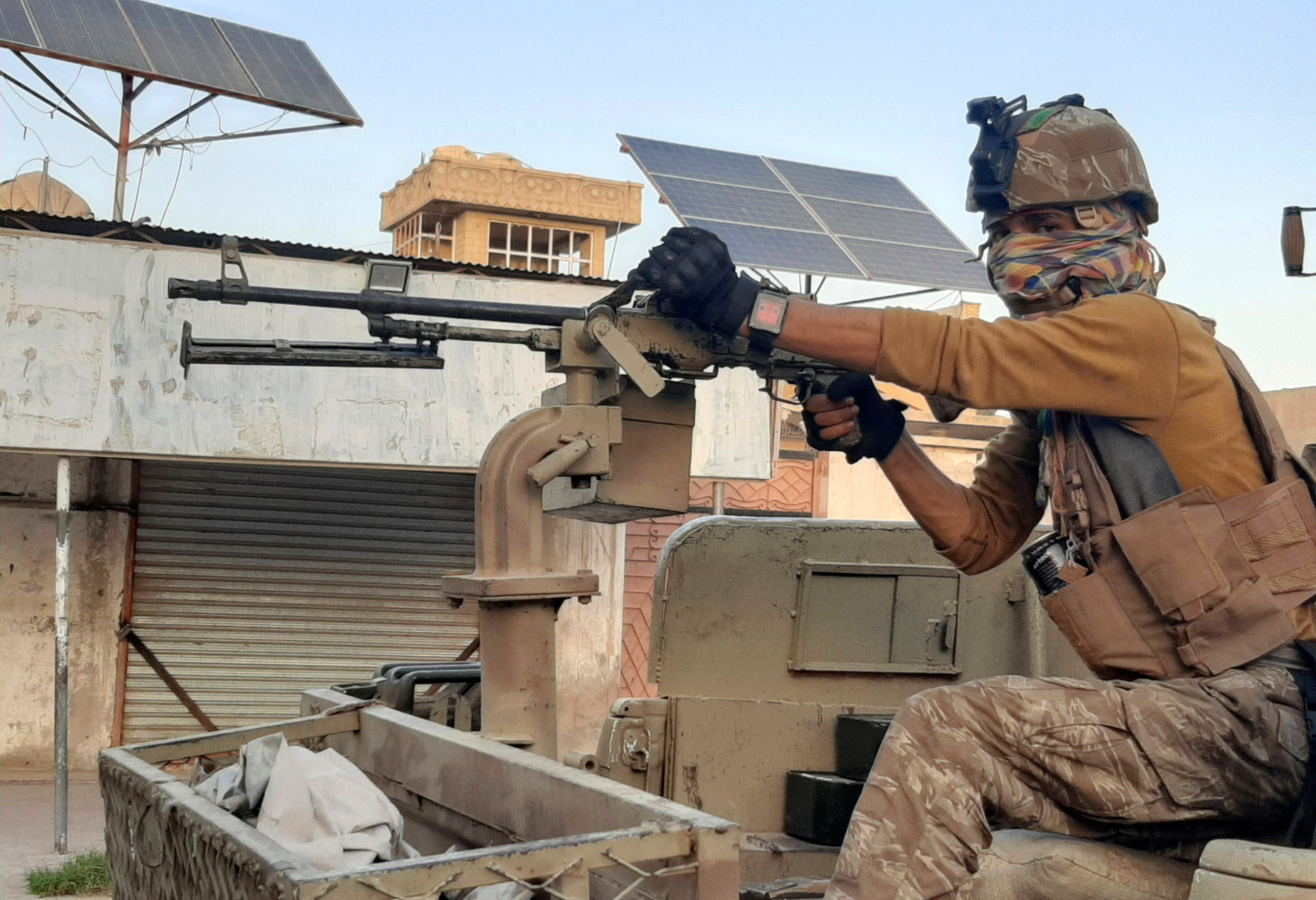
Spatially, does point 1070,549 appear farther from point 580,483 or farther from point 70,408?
point 70,408

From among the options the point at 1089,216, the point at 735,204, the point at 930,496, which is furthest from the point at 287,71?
the point at 1089,216

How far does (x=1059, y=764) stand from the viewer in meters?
2.25

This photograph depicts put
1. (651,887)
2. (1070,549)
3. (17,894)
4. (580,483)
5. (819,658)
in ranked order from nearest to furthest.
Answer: (651,887) → (1070,549) → (580,483) → (819,658) → (17,894)

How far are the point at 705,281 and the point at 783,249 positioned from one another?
8982mm

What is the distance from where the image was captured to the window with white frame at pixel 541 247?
23.5 m

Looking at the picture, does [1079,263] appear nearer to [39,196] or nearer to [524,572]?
[524,572]

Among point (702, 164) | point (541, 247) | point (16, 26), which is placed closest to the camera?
point (16, 26)

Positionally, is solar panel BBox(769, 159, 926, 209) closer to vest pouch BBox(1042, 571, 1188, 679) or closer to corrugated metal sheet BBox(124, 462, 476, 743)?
corrugated metal sheet BBox(124, 462, 476, 743)

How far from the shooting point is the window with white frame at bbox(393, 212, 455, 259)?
24.4 m

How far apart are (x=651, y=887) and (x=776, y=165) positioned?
1238 centimetres

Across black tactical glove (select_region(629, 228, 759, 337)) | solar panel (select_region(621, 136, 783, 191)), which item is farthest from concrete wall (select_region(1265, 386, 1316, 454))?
black tactical glove (select_region(629, 228, 759, 337))

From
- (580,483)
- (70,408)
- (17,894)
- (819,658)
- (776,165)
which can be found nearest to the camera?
(580,483)

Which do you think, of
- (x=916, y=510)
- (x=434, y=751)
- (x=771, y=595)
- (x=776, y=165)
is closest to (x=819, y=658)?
(x=771, y=595)

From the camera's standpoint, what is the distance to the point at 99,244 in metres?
9.02
